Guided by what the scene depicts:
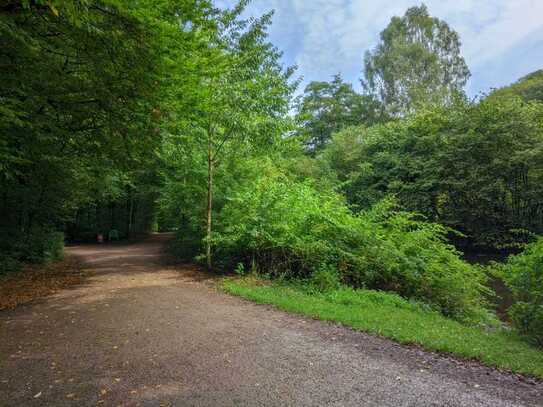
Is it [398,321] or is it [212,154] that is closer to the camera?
[398,321]

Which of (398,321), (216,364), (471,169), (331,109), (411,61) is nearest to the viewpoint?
(216,364)

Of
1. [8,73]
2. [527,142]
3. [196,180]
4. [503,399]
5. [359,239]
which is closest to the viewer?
[503,399]

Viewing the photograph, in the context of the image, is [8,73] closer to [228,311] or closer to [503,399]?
[228,311]

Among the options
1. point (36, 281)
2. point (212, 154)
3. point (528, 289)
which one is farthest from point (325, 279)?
point (36, 281)

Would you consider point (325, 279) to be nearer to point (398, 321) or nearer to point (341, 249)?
point (341, 249)

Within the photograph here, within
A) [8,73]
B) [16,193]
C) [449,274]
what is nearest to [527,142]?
[449,274]

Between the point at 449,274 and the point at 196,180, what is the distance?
25.0 ft

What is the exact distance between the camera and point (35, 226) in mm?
12469

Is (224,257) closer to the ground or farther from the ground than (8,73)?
closer to the ground

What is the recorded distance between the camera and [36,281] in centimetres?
916

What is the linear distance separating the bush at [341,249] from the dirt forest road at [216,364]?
9.23 feet

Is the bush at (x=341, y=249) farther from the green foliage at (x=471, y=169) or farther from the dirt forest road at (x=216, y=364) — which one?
the green foliage at (x=471, y=169)

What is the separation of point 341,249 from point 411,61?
101 feet

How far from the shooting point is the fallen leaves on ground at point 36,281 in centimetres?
746
